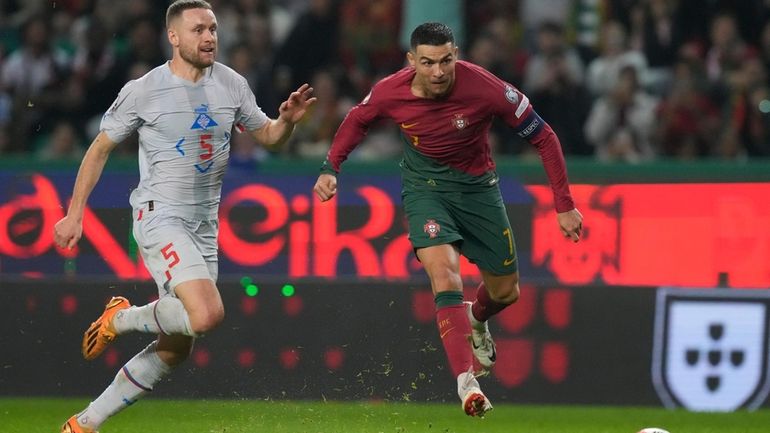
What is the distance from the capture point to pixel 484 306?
9.03 metres

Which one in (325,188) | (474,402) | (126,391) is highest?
(325,188)

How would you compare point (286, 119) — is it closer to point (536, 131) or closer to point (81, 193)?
point (81, 193)

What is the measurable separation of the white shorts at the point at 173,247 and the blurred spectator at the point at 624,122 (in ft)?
18.8

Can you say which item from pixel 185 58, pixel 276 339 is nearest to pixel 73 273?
pixel 276 339

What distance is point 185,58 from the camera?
798cm

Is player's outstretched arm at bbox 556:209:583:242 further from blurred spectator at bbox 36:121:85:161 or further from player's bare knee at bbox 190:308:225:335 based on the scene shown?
blurred spectator at bbox 36:121:85:161

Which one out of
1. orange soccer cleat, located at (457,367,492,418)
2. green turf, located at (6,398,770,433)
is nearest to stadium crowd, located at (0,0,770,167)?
green turf, located at (6,398,770,433)

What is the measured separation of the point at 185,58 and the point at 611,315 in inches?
148

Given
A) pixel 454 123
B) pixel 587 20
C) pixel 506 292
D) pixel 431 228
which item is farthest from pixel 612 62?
pixel 431 228

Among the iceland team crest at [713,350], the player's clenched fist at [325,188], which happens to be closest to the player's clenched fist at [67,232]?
the player's clenched fist at [325,188]

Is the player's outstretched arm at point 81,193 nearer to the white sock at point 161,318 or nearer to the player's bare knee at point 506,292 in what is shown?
the white sock at point 161,318

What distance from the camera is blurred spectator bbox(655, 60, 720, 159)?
13.0m

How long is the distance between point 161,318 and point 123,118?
1.02 meters

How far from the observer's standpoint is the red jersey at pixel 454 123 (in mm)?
8234
